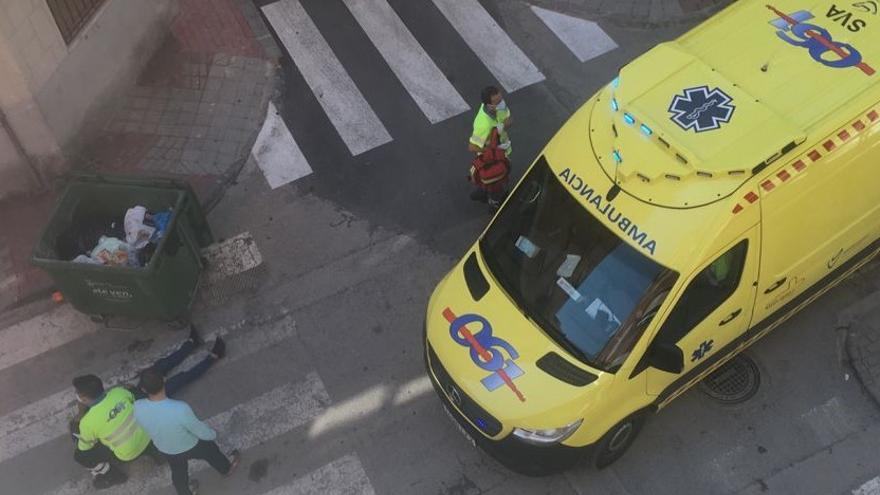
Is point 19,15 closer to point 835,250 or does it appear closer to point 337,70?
point 337,70

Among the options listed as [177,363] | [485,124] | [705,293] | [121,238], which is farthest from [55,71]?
[705,293]

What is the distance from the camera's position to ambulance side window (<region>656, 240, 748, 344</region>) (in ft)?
21.7

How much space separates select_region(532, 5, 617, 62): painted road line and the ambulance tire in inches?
232

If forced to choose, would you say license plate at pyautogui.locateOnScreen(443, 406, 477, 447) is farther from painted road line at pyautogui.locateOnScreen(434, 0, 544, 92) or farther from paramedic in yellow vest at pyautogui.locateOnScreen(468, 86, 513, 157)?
painted road line at pyautogui.locateOnScreen(434, 0, 544, 92)

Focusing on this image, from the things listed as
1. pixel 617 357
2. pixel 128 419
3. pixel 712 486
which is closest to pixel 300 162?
pixel 128 419

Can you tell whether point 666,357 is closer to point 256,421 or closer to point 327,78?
point 256,421

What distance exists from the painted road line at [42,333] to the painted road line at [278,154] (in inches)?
107

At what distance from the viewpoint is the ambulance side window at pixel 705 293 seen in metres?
6.61

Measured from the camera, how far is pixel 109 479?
25.5ft

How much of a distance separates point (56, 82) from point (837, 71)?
8.31 metres

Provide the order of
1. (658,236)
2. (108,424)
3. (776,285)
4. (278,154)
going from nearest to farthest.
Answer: (658,236)
(108,424)
(776,285)
(278,154)

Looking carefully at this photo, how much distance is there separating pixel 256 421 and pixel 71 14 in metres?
5.48

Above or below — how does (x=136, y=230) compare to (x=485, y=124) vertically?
below

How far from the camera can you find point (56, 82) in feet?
32.1
